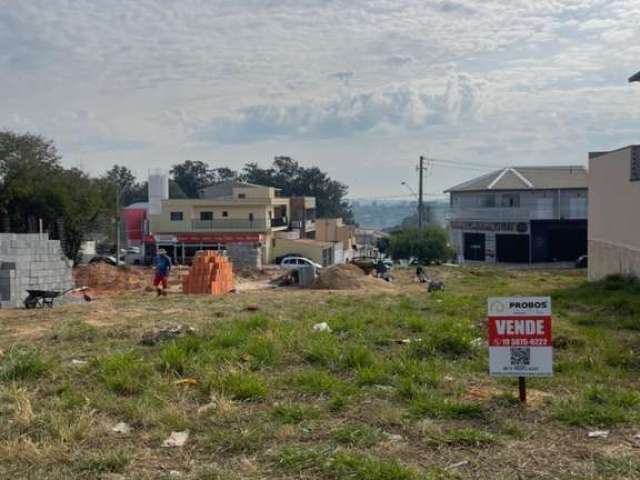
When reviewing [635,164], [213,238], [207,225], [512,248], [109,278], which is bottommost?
[109,278]

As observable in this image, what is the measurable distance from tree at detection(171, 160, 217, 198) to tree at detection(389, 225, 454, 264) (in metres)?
54.1

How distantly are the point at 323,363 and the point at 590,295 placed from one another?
10131 millimetres

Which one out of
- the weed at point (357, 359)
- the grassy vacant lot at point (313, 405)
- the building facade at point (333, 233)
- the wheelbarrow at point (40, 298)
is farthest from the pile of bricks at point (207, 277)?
the building facade at point (333, 233)

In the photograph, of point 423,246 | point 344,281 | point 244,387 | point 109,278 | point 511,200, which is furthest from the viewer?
point 423,246

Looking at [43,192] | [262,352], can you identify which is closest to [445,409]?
[262,352]

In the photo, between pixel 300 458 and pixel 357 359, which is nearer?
pixel 300 458

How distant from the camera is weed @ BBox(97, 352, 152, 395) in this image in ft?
22.1

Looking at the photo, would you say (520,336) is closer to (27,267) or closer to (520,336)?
(520,336)

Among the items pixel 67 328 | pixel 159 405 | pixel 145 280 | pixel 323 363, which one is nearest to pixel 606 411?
pixel 323 363

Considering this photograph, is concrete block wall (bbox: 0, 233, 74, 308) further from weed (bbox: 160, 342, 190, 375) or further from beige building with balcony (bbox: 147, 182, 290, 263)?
beige building with balcony (bbox: 147, 182, 290, 263)

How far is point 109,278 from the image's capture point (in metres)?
34.9

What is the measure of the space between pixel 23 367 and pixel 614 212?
58.3 feet

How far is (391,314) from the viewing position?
1162cm

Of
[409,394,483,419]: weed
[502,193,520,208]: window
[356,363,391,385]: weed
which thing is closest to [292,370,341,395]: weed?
[356,363,391,385]: weed
